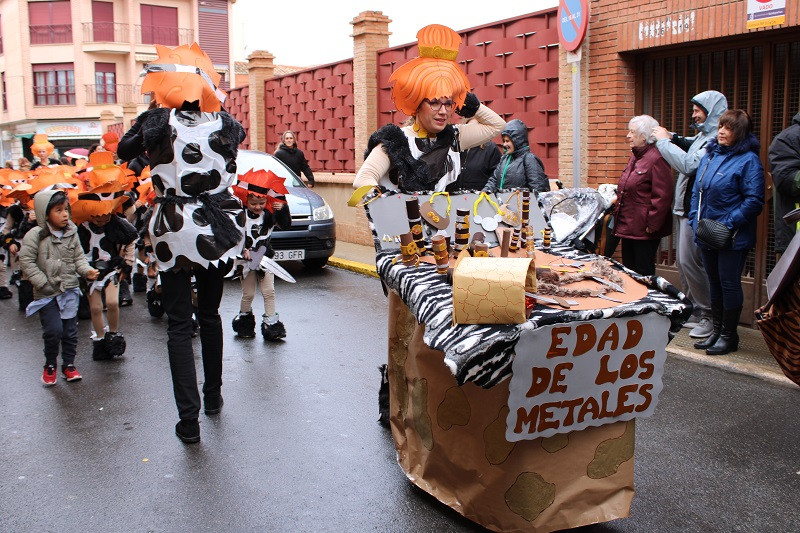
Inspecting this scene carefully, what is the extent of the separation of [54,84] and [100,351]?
1800 inches

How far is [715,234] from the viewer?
20.8 ft

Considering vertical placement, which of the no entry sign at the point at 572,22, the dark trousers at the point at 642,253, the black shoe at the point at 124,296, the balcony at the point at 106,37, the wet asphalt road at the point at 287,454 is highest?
the balcony at the point at 106,37

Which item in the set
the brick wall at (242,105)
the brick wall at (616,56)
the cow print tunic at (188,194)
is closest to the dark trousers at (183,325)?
the cow print tunic at (188,194)

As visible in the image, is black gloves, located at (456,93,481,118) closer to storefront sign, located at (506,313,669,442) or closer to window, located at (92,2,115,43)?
storefront sign, located at (506,313,669,442)

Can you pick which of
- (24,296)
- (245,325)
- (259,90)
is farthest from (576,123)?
(259,90)

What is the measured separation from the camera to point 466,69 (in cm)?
1166

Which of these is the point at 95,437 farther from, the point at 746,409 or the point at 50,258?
the point at 746,409

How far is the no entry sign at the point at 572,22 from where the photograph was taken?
28.4 feet

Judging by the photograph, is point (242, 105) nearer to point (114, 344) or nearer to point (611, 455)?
point (114, 344)

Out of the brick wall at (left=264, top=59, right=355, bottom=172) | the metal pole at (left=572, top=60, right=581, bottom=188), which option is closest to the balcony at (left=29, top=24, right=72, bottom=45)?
the brick wall at (left=264, top=59, right=355, bottom=172)

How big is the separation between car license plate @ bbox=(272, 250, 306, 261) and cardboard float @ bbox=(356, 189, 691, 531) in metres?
7.10

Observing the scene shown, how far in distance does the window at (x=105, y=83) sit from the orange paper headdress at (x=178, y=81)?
46076 millimetres

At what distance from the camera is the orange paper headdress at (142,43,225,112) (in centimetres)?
470

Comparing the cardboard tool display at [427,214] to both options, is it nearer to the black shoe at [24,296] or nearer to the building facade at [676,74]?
the building facade at [676,74]
